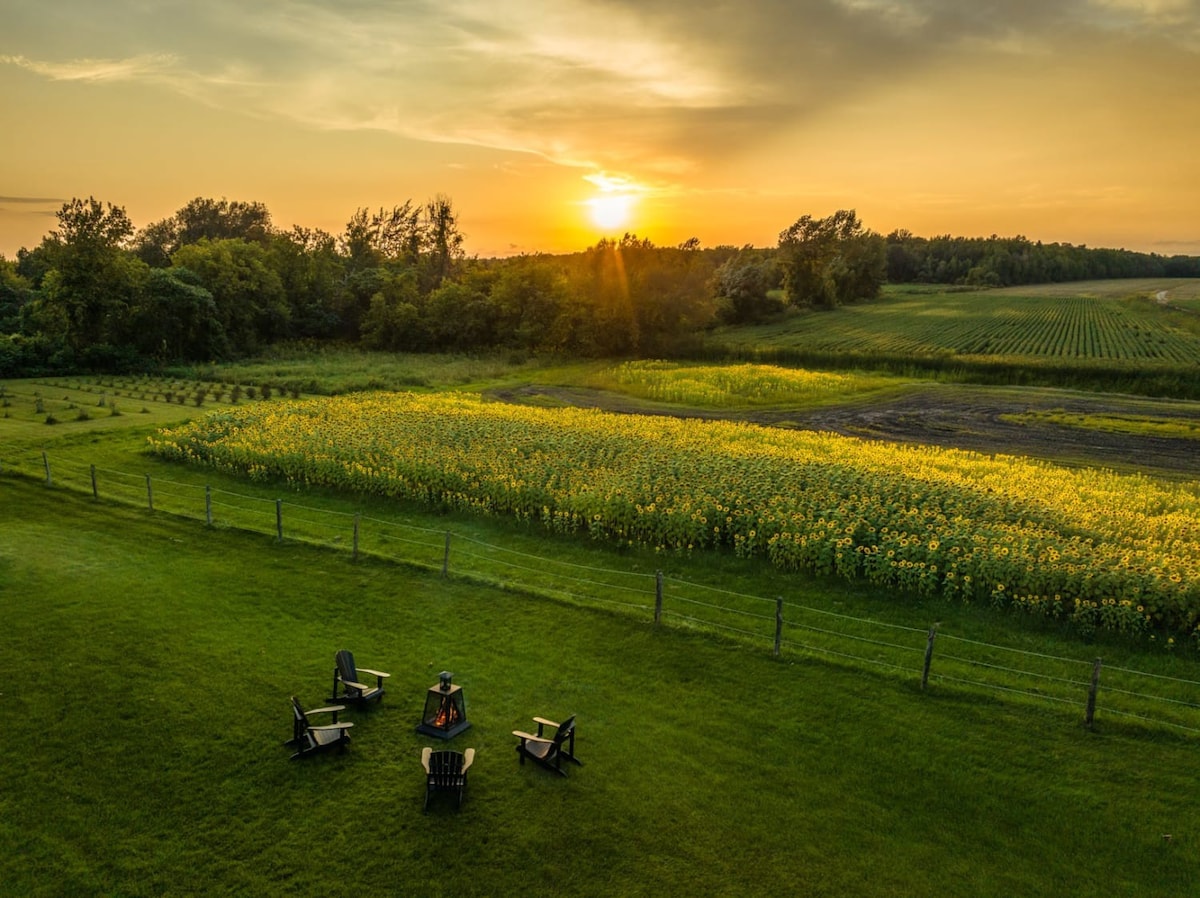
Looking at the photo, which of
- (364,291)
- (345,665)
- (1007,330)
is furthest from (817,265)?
(345,665)

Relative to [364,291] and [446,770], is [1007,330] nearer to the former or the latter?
[364,291]

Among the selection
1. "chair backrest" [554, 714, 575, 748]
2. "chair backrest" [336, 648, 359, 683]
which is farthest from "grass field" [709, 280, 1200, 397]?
"chair backrest" [336, 648, 359, 683]

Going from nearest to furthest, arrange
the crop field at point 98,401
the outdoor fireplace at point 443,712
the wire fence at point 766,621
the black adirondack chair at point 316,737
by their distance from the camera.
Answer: the black adirondack chair at point 316,737 → the outdoor fireplace at point 443,712 → the wire fence at point 766,621 → the crop field at point 98,401

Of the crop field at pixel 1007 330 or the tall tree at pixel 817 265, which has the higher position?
the tall tree at pixel 817 265

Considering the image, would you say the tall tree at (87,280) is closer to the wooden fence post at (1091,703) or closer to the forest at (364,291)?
the forest at (364,291)

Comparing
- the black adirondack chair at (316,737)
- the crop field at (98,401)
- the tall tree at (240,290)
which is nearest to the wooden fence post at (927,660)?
the black adirondack chair at (316,737)

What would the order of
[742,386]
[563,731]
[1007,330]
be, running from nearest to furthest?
[563,731] → [742,386] → [1007,330]

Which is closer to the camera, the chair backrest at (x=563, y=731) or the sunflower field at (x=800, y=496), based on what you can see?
the chair backrest at (x=563, y=731)
